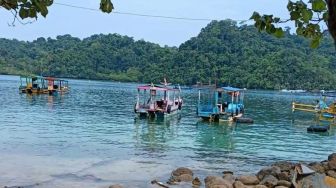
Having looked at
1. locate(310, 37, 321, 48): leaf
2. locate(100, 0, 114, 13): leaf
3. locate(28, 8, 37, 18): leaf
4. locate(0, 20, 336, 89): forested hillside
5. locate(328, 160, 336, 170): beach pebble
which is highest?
locate(0, 20, 336, 89): forested hillside

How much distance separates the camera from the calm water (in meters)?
15.3

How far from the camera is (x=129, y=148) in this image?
21.6 meters

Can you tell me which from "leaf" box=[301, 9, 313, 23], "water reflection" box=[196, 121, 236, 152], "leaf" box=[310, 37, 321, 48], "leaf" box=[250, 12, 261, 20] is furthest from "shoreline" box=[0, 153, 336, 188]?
"leaf" box=[301, 9, 313, 23]

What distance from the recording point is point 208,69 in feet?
458

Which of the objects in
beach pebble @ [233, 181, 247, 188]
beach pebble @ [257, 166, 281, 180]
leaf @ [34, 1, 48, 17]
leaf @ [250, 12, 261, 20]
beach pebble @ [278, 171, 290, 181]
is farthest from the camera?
beach pebble @ [257, 166, 281, 180]

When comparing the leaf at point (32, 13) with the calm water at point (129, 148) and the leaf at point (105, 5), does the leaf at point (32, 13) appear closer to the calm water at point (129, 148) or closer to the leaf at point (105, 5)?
the leaf at point (105, 5)

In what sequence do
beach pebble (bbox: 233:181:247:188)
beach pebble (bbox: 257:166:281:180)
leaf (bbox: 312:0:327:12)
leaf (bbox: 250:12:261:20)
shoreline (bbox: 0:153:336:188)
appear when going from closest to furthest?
leaf (bbox: 312:0:327:12)
leaf (bbox: 250:12:261:20)
shoreline (bbox: 0:153:336:188)
beach pebble (bbox: 233:181:247:188)
beach pebble (bbox: 257:166:281:180)

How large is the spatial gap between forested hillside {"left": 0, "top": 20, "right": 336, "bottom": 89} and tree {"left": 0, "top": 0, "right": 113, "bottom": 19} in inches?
4918

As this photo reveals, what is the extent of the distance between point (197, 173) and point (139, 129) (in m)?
14.6

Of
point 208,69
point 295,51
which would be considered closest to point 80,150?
point 208,69

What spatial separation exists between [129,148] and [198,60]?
12371 centimetres

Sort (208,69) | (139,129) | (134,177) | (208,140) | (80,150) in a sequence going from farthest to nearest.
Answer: (208,69)
(139,129)
(208,140)
(80,150)
(134,177)

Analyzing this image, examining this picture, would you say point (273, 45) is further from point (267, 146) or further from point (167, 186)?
point (167, 186)

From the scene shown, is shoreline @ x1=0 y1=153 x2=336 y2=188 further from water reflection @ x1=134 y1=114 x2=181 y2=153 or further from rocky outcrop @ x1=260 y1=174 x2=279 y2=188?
water reflection @ x1=134 y1=114 x2=181 y2=153
